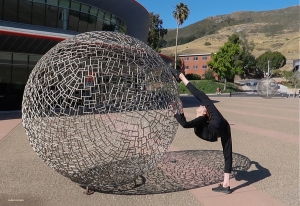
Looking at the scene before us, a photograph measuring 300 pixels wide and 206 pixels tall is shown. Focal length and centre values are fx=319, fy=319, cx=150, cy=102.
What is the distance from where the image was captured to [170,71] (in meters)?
5.44

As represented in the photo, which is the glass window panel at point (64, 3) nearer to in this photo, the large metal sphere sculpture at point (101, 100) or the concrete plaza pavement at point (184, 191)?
the concrete plaza pavement at point (184, 191)

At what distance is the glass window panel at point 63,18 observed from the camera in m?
22.0

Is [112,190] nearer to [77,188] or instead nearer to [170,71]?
[77,188]

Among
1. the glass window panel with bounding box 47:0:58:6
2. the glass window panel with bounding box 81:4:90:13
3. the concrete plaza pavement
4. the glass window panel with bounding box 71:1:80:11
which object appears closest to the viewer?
the concrete plaza pavement

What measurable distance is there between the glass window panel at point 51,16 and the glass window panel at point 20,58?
396cm

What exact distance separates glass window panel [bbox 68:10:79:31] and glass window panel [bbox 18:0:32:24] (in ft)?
9.81

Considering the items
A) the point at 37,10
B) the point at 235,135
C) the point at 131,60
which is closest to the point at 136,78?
the point at 131,60

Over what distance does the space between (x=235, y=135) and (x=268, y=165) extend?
12.4 ft

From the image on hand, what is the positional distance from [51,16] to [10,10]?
2.69m

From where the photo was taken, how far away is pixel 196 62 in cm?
7881

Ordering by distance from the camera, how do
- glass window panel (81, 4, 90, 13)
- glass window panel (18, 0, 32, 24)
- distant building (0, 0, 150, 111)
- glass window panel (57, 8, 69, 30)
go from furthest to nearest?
1. glass window panel (81, 4, 90, 13)
2. glass window panel (57, 8, 69, 30)
3. glass window panel (18, 0, 32, 24)
4. distant building (0, 0, 150, 111)

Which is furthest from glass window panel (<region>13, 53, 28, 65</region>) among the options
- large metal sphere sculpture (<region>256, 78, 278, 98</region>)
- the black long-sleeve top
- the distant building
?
large metal sphere sculpture (<region>256, 78, 278, 98</region>)

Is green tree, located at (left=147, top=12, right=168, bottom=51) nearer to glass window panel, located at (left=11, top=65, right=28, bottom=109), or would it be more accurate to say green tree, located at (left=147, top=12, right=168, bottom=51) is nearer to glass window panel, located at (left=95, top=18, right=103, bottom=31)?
glass window panel, located at (left=95, top=18, right=103, bottom=31)

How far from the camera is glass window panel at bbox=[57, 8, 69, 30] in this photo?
22.0m
